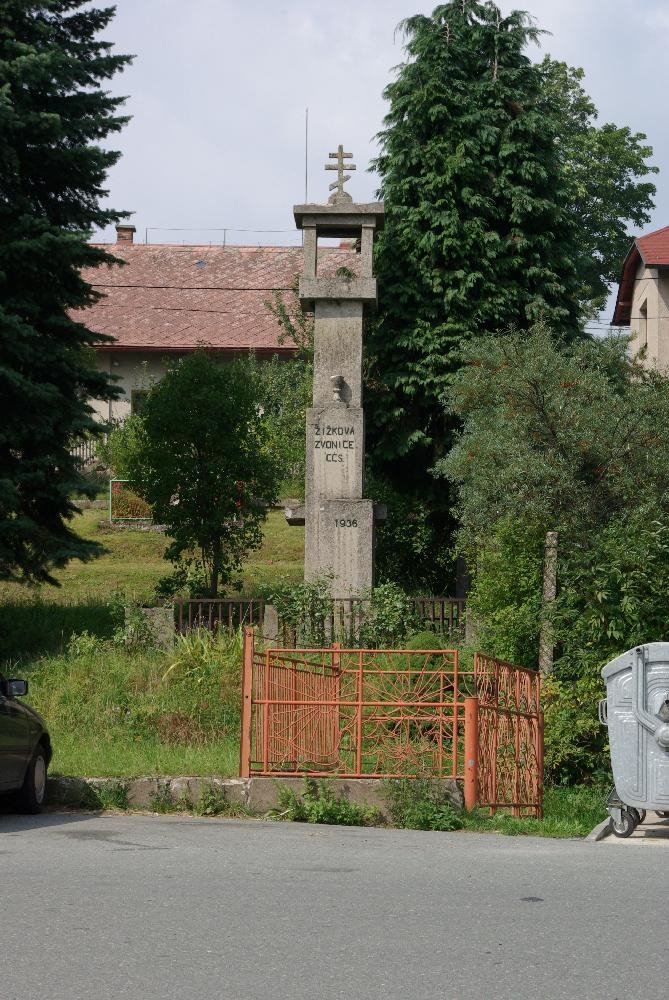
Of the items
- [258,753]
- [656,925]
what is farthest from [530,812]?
[656,925]

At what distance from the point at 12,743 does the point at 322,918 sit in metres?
4.70

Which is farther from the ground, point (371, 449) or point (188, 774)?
point (371, 449)

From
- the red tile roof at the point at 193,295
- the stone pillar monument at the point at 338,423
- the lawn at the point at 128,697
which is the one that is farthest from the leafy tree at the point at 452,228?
the red tile roof at the point at 193,295

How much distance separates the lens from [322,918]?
7254 millimetres

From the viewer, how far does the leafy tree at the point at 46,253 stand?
1861 cm

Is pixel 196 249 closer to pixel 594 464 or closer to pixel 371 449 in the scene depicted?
pixel 371 449

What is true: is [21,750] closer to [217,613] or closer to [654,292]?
[217,613]

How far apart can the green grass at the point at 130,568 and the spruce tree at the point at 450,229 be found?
2823 millimetres

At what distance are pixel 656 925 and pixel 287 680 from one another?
639cm

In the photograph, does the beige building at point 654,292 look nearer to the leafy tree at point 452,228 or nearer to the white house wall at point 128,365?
the leafy tree at point 452,228

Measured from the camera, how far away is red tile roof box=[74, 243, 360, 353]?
39875 millimetres

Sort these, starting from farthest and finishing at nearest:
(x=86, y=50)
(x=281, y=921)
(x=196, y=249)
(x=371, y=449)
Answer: (x=196, y=249) < (x=371, y=449) < (x=86, y=50) < (x=281, y=921)

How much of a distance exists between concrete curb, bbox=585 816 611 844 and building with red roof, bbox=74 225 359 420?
86.5 ft

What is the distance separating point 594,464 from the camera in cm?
1620
